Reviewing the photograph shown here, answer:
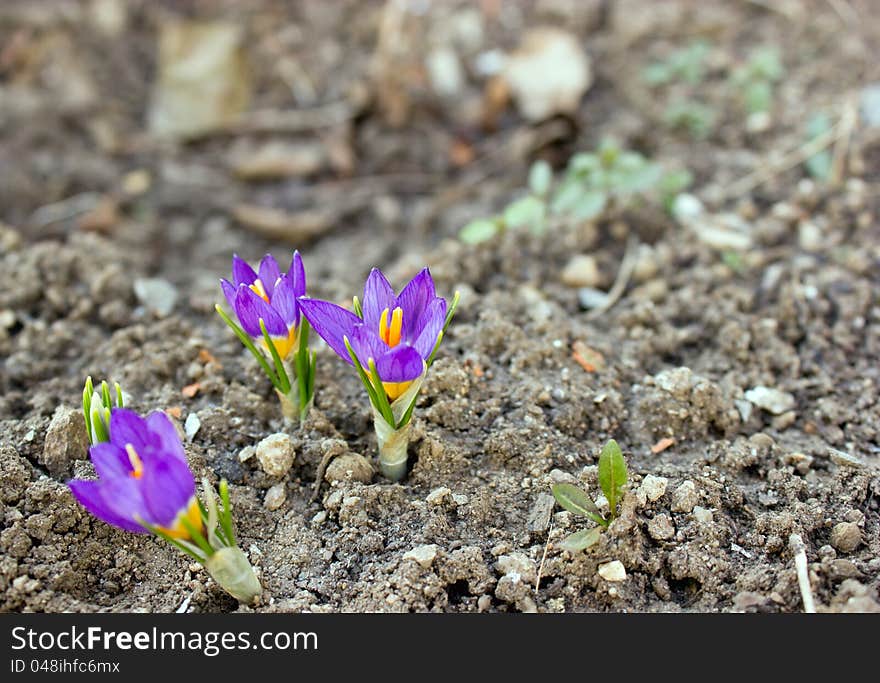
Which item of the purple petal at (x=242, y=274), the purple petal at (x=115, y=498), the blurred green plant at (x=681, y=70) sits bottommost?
the purple petal at (x=115, y=498)

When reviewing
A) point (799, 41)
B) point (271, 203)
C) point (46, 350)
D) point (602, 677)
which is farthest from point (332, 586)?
point (799, 41)

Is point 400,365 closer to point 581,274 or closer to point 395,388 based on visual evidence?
point 395,388

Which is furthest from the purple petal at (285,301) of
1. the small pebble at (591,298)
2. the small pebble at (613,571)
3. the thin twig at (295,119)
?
the thin twig at (295,119)

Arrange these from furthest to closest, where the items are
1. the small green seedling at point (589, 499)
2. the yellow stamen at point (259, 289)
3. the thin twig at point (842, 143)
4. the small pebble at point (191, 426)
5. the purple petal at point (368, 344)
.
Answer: the thin twig at point (842, 143) < the small pebble at point (191, 426) < the yellow stamen at point (259, 289) < the small green seedling at point (589, 499) < the purple petal at point (368, 344)

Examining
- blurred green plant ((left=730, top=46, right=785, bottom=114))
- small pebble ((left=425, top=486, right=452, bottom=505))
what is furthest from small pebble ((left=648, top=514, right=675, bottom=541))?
blurred green plant ((left=730, top=46, right=785, bottom=114))

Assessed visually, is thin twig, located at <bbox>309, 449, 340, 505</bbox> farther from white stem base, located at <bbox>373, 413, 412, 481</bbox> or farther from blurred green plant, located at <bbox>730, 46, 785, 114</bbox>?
blurred green plant, located at <bbox>730, 46, 785, 114</bbox>

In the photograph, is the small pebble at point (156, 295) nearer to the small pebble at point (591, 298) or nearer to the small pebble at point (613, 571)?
the small pebble at point (591, 298)

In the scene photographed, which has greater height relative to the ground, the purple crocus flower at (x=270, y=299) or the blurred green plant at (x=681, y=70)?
the blurred green plant at (x=681, y=70)
